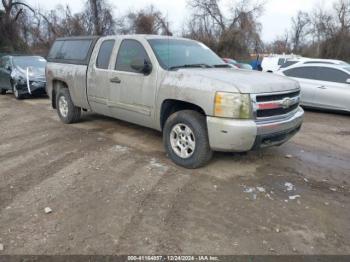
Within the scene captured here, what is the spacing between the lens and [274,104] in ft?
15.6

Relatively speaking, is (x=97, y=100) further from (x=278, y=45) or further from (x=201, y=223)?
(x=278, y=45)

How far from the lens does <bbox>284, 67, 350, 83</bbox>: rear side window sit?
396 inches

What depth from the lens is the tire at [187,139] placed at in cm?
486

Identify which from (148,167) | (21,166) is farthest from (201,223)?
(21,166)

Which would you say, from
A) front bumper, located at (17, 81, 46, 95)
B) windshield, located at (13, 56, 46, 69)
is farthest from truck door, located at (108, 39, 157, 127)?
windshield, located at (13, 56, 46, 69)

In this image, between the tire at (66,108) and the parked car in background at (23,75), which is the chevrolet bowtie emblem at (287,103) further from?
the parked car in background at (23,75)

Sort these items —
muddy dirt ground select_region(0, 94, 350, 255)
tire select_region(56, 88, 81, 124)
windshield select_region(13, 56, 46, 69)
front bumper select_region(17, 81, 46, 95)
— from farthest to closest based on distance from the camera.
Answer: windshield select_region(13, 56, 46, 69), front bumper select_region(17, 81, 46, 95), tire select_region(56, 88, 81, 124), muddy dirt ground select_region(0, 94, 350, 255)

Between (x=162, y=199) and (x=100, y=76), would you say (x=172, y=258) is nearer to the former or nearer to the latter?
(x=162, y=199)

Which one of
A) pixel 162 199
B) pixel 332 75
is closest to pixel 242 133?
pixel 162 199

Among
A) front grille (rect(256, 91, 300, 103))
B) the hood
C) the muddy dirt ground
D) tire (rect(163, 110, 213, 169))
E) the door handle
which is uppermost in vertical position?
the hood

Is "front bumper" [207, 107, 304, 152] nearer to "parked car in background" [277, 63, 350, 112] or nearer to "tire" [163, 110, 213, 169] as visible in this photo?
"tire" [163, 110, 213, 169]

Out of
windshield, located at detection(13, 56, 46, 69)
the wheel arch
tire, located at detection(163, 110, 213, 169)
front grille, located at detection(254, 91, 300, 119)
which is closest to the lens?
front grille, located at detection(254, 91, 300, 119)

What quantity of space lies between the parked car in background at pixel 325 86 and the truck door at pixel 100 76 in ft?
21.1

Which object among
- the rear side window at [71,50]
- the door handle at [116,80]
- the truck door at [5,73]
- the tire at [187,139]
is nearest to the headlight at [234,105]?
the tire at [187,139]
